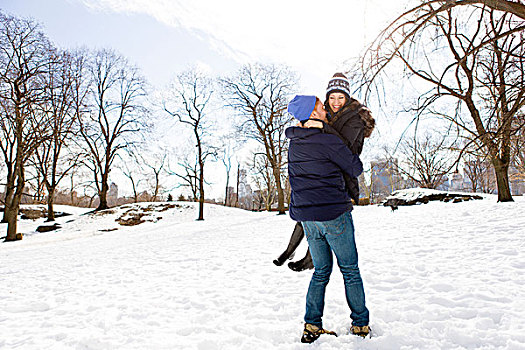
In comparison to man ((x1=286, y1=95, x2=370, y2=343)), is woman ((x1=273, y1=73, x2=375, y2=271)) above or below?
above

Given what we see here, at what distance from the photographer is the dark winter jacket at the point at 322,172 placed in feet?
6.93

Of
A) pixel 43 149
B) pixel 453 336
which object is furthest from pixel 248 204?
pixel 453 336

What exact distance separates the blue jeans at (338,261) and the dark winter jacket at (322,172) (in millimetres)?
102

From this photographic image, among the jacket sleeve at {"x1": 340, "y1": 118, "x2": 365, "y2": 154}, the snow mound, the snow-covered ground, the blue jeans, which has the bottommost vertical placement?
the snow-covered ground

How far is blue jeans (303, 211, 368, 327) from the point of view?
2.15m

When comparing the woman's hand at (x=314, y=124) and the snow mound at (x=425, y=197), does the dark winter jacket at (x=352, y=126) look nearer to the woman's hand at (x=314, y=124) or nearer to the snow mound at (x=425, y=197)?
the woman's hand at (x=314, y=124)

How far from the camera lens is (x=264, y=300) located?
134 inches

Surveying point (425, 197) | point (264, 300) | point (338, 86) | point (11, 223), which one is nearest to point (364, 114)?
point (338, 86)

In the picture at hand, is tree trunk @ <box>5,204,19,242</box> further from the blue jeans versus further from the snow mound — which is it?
the snow mound

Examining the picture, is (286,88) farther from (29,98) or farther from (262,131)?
(29,98)

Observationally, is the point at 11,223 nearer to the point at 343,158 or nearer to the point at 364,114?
the point at 343,158

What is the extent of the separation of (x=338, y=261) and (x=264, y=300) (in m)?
1.59

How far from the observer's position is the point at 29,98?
12648mm

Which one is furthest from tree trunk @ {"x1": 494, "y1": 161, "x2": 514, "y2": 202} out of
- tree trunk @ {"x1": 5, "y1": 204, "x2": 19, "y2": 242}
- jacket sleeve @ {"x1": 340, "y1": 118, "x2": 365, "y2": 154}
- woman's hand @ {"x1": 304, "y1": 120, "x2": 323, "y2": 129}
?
tree trunk @ {"x1": 5, "y1": 204, "x2": 19, "y2": 242}
